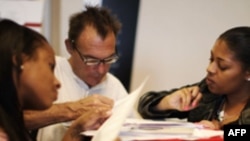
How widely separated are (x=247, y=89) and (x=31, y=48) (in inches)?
35.0

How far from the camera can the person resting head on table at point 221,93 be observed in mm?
1363

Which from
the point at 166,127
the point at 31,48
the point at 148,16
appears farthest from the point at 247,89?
the point at 148,16

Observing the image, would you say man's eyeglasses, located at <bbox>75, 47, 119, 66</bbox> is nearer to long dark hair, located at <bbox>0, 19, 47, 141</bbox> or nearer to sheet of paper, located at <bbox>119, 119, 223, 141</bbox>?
sheet of paper, located at <bbox>119, 119, 223, 141</bbox>

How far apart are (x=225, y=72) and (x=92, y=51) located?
55 centimetres

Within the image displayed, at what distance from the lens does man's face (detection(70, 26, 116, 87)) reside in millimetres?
1466

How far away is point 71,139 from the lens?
119 cm

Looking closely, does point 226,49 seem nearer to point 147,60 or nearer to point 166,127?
point 166,127

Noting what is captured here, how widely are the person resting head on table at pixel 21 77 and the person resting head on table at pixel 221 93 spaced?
602 millimetres

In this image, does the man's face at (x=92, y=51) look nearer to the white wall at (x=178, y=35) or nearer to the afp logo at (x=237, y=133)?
the afp logo at (x=237, y=133)

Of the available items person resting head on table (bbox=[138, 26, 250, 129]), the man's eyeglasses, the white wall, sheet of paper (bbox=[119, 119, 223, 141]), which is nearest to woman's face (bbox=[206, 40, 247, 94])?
person resting head on table (bbox=[138, 26, 250, 129])

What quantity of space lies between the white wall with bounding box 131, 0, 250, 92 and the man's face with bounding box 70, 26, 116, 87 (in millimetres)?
821

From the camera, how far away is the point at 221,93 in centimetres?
141

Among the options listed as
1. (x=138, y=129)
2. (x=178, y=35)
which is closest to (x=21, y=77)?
(x=138, y=129)

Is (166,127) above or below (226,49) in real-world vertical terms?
below
